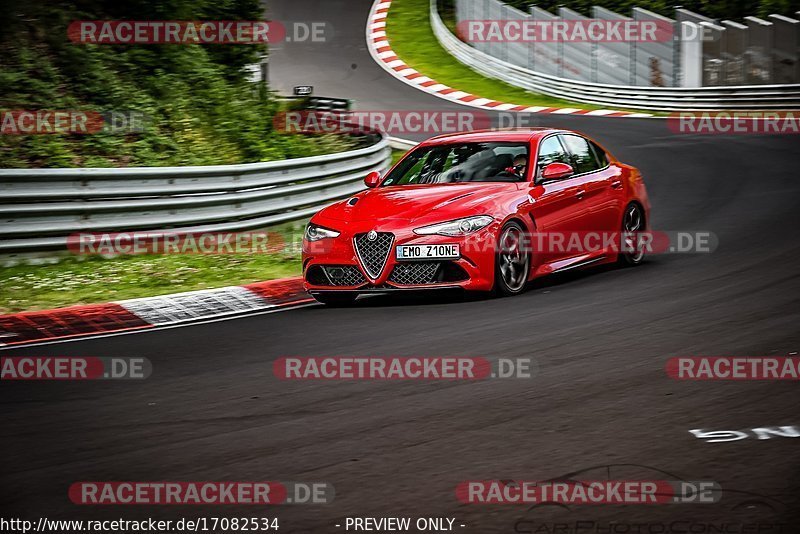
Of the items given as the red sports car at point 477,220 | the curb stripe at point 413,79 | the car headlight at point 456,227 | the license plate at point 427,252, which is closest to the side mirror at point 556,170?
the red sports car at point 477,220

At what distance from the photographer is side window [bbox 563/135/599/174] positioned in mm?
11922

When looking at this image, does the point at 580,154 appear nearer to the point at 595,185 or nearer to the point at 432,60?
the point at 595,185

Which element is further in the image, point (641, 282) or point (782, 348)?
point (641, 282)

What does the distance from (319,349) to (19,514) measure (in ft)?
12.4

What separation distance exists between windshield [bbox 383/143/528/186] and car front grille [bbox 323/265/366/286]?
1346 mm

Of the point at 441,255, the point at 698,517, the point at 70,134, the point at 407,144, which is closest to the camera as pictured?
the point at 698,517

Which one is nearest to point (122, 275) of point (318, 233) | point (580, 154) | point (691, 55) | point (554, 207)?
point (318, 233)

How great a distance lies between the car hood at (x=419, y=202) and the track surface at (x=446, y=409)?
0.80 metres

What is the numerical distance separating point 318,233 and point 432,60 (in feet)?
99.0

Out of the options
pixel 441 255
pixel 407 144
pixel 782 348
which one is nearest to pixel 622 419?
pixel 782 348

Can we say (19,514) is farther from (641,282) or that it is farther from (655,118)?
(655,118)

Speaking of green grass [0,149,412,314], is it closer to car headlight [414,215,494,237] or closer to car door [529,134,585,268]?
car headlight [414,215,494,237]

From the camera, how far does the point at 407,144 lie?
23.9m

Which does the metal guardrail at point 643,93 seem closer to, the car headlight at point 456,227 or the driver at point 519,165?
the driver at point 519,165
